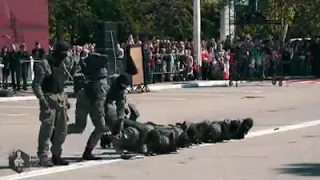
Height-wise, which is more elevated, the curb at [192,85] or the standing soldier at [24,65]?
the standing soldier at [24,65]

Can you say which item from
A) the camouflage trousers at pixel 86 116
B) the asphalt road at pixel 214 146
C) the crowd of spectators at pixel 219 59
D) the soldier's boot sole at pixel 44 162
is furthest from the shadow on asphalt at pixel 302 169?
the crowd of spectators at pixel 219 59

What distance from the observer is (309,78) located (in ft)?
132

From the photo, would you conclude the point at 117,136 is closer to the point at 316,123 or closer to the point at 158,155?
the point at 158,155

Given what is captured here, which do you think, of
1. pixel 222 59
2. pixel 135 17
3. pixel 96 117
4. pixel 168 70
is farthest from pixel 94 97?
pixel 135 17

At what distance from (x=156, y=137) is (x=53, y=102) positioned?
2154 millimetres

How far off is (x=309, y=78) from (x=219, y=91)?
9.86m

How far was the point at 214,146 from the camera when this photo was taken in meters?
15.2

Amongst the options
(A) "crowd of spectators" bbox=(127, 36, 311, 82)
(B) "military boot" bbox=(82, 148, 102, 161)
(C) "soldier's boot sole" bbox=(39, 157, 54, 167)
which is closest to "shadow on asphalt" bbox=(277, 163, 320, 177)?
(B) "military boot" bbox=(82, 148, 102, 161)

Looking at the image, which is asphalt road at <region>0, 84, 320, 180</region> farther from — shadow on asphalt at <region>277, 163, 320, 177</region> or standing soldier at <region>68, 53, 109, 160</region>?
standing soldier at <region>68, 53, 109, 160</region>

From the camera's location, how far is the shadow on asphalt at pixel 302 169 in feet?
38.7

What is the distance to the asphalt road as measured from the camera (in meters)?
12.0

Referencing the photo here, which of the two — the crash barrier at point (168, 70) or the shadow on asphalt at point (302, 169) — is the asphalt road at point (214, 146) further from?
the crash barrier at point (168, 70)

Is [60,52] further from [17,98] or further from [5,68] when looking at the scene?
[5,68]

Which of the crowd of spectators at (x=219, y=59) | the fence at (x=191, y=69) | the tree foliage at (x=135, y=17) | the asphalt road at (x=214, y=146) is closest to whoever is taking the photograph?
the asphalt road at (x=214, y=146)
